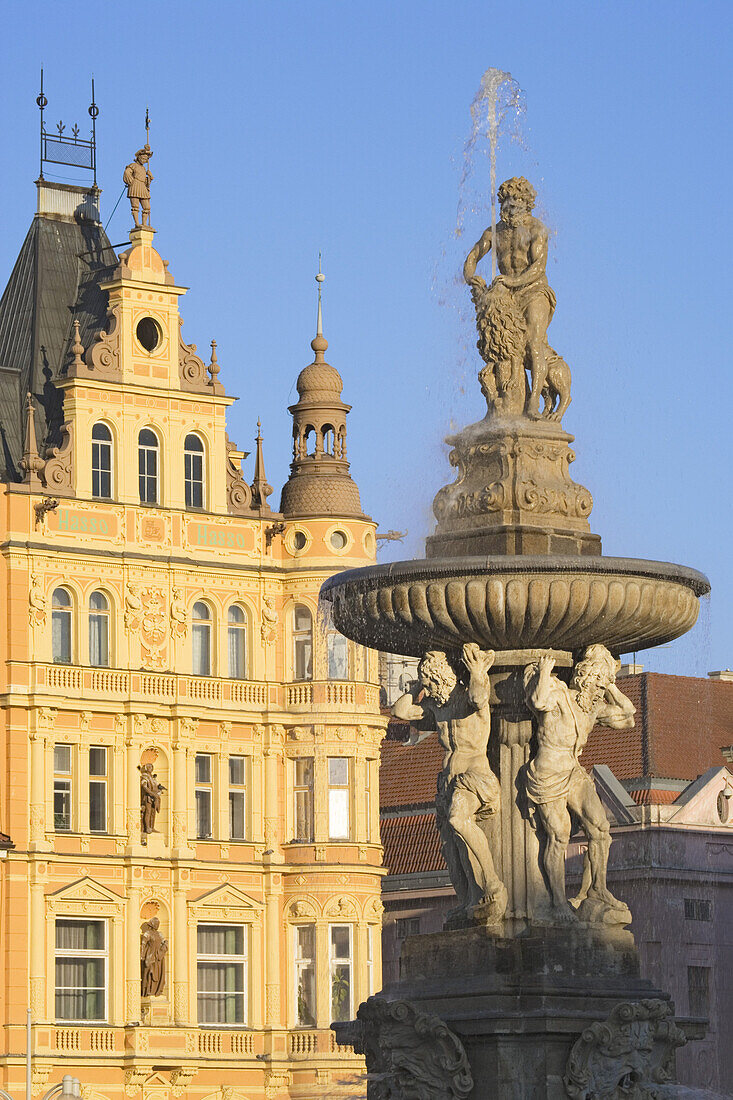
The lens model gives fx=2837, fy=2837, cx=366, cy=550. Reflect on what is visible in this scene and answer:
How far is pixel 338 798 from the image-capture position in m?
62.1

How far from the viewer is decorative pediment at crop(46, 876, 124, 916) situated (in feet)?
190

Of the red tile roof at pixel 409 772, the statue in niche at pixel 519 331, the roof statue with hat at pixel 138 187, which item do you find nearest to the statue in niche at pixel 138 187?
the roof statue with hat at pixel 138 187

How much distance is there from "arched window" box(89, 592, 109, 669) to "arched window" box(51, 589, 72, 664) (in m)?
0.52

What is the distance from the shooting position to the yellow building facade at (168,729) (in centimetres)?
5825

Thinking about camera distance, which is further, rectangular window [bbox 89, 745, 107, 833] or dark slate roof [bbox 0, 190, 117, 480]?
dark slate roof [bbox 0, 190, 117, 480]

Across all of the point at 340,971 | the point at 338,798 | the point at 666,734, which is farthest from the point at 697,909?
the point at 340,971

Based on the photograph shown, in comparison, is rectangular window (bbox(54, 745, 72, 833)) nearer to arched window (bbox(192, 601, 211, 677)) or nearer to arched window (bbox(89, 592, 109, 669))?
arched window (bbox(89, 592, 109, 669))

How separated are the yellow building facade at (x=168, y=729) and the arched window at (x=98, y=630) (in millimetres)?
66

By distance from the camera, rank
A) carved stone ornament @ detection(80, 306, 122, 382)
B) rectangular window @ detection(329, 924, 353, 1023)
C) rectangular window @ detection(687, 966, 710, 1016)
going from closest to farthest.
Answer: rectangular window @ detection(329, 924, 353, 1023), carved stone ornament @ detection(80, 306, 122, 382), rectangular window @ detection(687, 966, 710, 1016)

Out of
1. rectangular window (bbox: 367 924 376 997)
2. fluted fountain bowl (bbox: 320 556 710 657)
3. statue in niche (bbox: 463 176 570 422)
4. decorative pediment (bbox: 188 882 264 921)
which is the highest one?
statue in niche (bbox: 463 176 570 422)

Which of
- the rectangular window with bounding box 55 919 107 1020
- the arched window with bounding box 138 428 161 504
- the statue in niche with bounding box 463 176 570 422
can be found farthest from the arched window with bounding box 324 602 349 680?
the statue in niche with bounding box 463 176 570 422

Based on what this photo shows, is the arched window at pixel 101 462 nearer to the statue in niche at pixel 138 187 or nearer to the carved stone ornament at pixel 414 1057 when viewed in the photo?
the statue in niche at pixel 138 187

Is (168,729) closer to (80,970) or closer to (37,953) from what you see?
(80,970)

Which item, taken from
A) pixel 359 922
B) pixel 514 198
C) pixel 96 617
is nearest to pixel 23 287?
pixel 96 617
